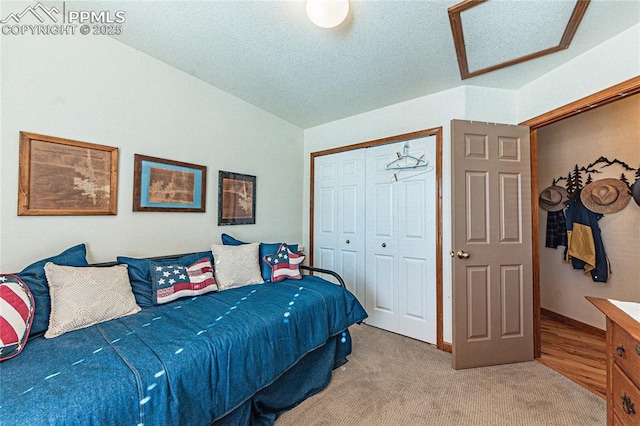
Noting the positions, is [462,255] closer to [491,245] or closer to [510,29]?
[491,245]

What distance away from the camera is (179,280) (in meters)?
1.91

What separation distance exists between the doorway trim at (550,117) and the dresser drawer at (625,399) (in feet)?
4.40

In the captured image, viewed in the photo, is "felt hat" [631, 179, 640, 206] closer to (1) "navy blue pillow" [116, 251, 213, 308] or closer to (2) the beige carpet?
(2) the beige carpet

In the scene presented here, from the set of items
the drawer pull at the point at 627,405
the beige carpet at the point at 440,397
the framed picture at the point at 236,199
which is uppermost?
the framed picture at the point at 236,199

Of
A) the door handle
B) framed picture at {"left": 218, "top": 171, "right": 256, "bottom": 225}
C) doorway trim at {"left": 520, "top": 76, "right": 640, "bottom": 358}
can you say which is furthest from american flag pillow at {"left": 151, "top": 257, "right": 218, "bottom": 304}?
doorway trim at {"left": 520, "top": 76, "right": 640, "bottom": 358}

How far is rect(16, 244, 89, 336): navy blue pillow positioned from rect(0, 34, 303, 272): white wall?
0.15 m

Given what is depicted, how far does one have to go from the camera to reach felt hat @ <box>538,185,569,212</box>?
3.08 metres

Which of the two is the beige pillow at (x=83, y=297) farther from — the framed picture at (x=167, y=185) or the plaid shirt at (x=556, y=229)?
the plaid shirt at (x=556, y=229)

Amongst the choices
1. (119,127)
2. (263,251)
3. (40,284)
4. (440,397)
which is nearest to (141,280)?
(40,284)

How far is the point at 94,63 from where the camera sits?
1.85m

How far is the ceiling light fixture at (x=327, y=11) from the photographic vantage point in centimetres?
146

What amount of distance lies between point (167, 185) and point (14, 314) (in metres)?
1.24

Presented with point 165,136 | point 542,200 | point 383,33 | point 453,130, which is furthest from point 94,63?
point 542,200

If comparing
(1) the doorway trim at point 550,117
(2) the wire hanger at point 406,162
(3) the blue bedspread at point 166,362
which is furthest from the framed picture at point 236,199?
(1) the doorway trim at point 550,117
